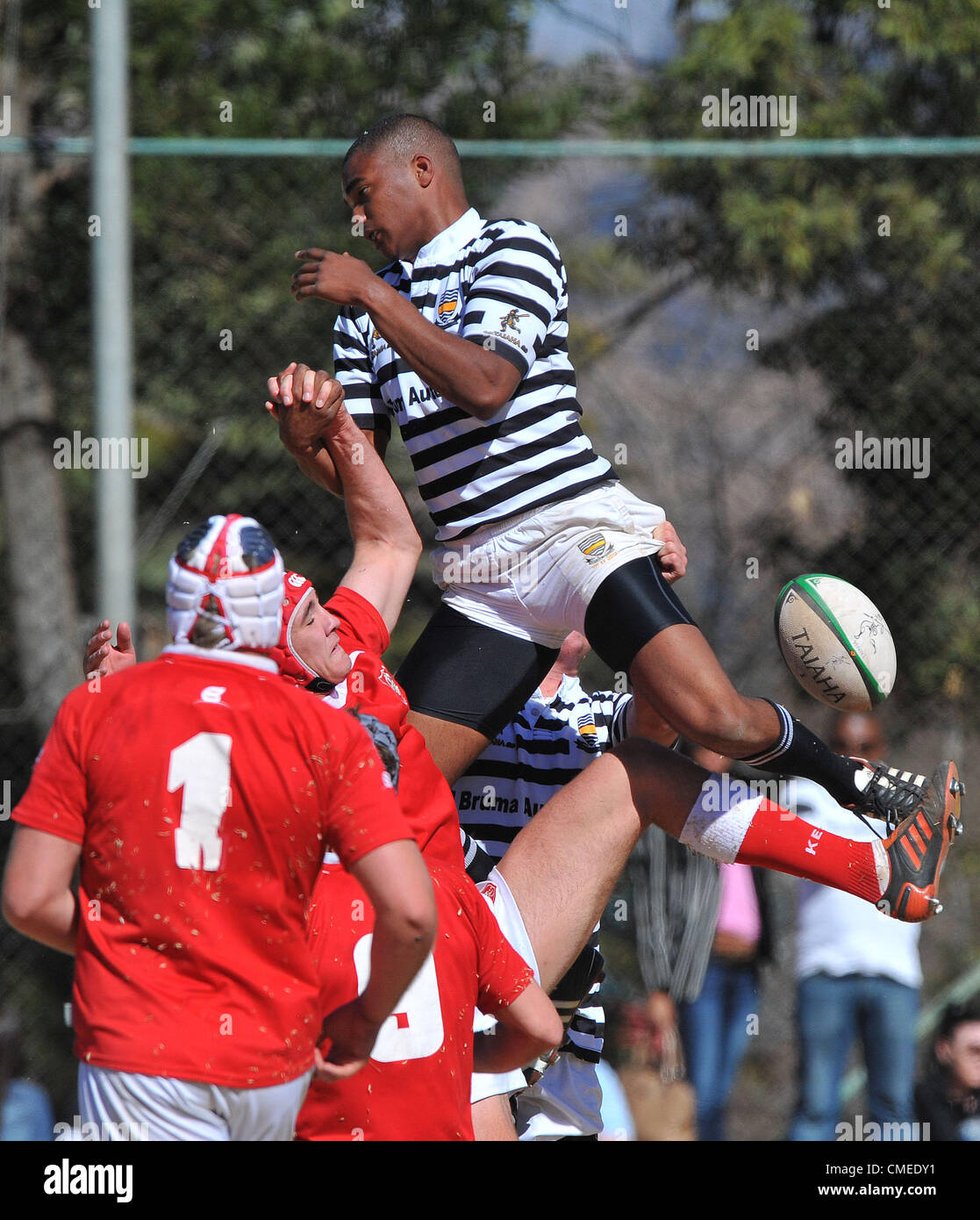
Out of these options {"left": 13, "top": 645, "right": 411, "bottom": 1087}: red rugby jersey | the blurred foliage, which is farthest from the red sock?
the blurred foliage

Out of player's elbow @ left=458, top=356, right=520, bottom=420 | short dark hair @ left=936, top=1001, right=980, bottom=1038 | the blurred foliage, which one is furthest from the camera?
the blurred foliage

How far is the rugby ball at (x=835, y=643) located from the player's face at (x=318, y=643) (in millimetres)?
1279

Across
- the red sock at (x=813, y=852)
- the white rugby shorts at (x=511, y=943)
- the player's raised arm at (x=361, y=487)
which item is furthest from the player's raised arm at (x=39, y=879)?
the red sock at (x=813, y=852)

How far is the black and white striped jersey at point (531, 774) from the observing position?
398 centimetres

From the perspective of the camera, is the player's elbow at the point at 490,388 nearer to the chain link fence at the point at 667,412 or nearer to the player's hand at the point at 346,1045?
the player's hand at the point at 346,1045

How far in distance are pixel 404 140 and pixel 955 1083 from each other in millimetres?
3708

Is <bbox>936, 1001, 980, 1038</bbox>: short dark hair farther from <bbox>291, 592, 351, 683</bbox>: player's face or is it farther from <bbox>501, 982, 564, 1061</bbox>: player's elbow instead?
<bbox>291, 592, 351, 683</bbox>: player's face

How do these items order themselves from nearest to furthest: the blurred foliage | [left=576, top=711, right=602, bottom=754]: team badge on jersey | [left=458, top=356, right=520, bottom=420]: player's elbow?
[left=458, top=356, right=520, bottom=420]: player's elbow < [left=576, top=711, right=602, bottom=754]: team badge on jersey < the blurred foliage

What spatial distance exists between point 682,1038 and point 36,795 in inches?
148

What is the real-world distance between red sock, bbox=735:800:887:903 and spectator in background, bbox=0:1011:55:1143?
286 cm

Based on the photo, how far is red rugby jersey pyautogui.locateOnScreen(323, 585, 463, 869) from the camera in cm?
298

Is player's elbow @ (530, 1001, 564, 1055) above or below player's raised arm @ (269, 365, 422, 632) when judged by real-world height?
below

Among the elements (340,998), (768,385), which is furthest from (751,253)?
(340,998)

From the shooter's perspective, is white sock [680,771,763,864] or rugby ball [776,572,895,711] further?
rugby ball [776,572,895,711]
